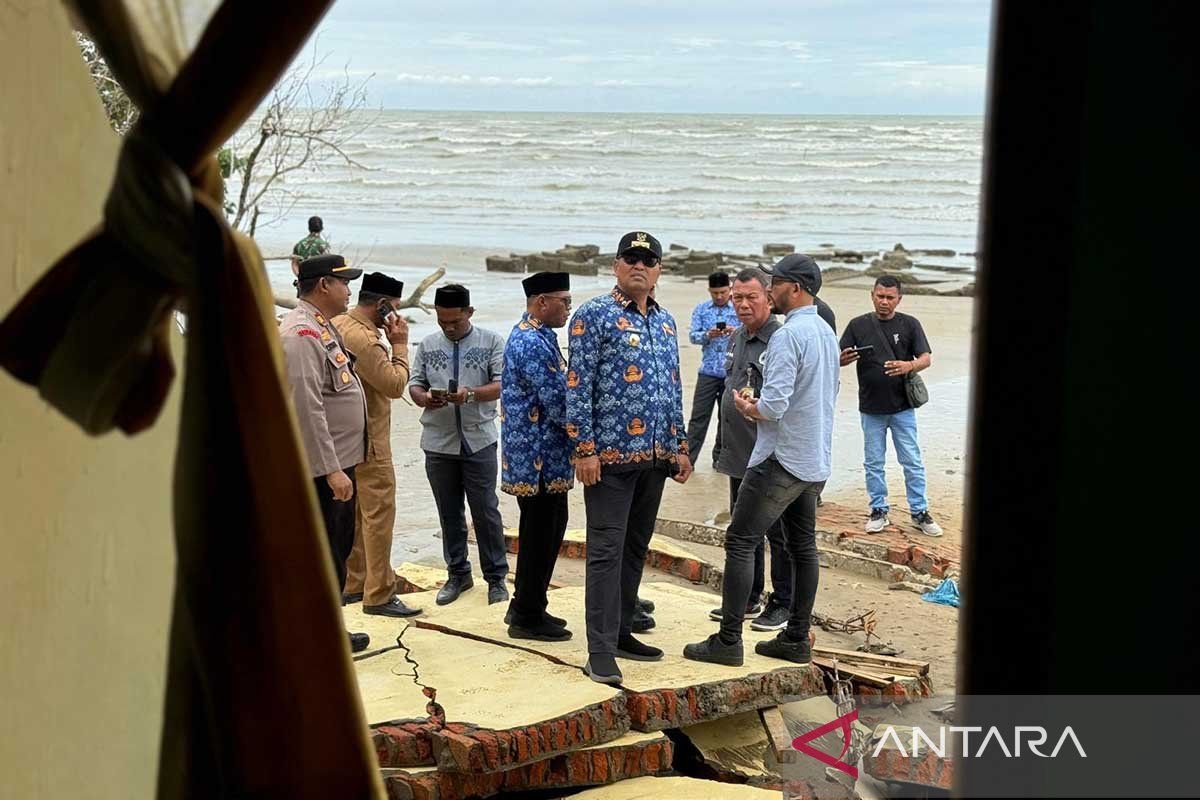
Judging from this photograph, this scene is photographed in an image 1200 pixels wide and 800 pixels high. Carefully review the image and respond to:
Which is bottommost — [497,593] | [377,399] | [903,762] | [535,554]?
[903,762]

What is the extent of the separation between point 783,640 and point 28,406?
4096 mm

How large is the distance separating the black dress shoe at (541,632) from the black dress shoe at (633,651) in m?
0.36

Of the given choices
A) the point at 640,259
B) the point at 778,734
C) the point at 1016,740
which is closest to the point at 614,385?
the point at 640,259

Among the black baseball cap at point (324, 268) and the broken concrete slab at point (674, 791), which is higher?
the black baseball cap at point (324, 268)

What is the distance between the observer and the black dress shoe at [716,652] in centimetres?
599

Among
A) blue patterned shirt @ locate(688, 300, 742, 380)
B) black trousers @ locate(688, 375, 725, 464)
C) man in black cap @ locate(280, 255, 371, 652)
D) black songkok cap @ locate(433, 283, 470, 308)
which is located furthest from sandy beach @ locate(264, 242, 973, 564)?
man in black cap @ locate(280, 255, 371, 652)

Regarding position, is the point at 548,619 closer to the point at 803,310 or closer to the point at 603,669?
the point at 603,669

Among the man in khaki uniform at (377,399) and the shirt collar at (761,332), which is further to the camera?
the shirt collar at (761,332)

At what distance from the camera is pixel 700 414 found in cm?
1017

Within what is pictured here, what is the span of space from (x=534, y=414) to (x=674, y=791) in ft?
6.81

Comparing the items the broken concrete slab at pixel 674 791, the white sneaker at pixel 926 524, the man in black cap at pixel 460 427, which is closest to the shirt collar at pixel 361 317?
→ the man in black cap at pixel 460 427

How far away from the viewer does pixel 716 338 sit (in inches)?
371

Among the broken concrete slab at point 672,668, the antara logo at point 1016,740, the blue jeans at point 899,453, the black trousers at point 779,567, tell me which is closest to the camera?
the antara logo at point 1016,740

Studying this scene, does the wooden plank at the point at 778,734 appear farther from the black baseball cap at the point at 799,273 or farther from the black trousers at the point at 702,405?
the black trousers at the point at 702,405
